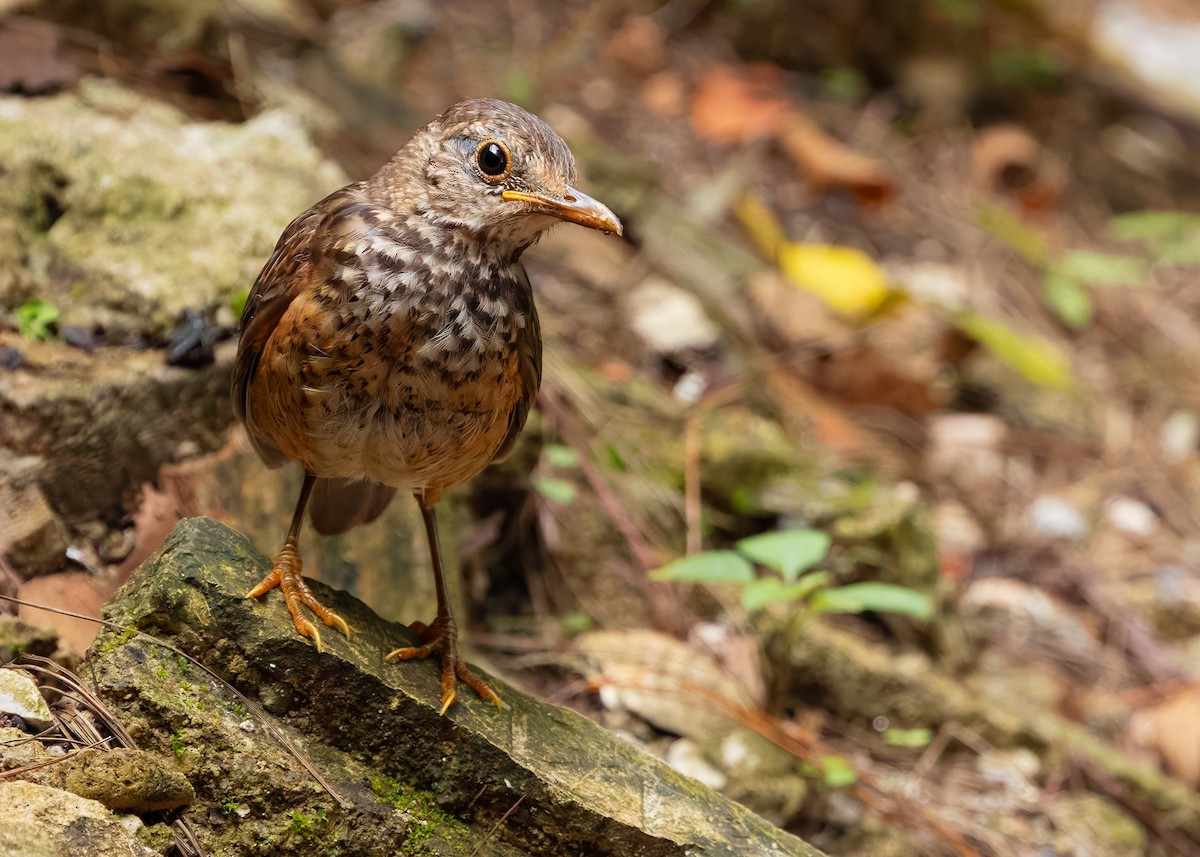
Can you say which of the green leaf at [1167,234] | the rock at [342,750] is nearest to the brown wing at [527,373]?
the rock at [342,750]

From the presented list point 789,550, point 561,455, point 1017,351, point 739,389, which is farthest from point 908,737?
point 1017,351

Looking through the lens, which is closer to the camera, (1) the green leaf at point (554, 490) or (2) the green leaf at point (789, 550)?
(2) the green leaf at point (789, 550)

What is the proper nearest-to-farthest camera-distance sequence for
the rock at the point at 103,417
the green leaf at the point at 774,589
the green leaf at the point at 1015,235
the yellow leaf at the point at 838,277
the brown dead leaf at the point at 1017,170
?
1. the rock at the point at 103,417
2. the green leaf at the point at 774,589
3. the yellow leaf at the point at 838,277
4. the green leaf at the point at 1015,235
5. the brown dead leaf at the point at 1017,170

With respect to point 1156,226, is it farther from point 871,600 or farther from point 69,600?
point 69,600

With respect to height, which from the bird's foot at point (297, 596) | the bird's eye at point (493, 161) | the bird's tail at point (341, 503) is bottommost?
the bird's tail at point (341, 503)

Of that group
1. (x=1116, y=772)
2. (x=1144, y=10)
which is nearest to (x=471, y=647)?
(x=1116, y=772)

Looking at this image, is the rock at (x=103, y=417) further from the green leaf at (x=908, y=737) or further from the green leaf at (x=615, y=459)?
the green leaf at (x=908, y=737)

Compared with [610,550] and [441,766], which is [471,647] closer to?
[610,550]

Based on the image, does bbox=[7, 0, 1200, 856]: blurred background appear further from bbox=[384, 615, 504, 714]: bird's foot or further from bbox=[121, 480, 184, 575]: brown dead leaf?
bbox=[384, 615, 504, 714]: bird's foot
